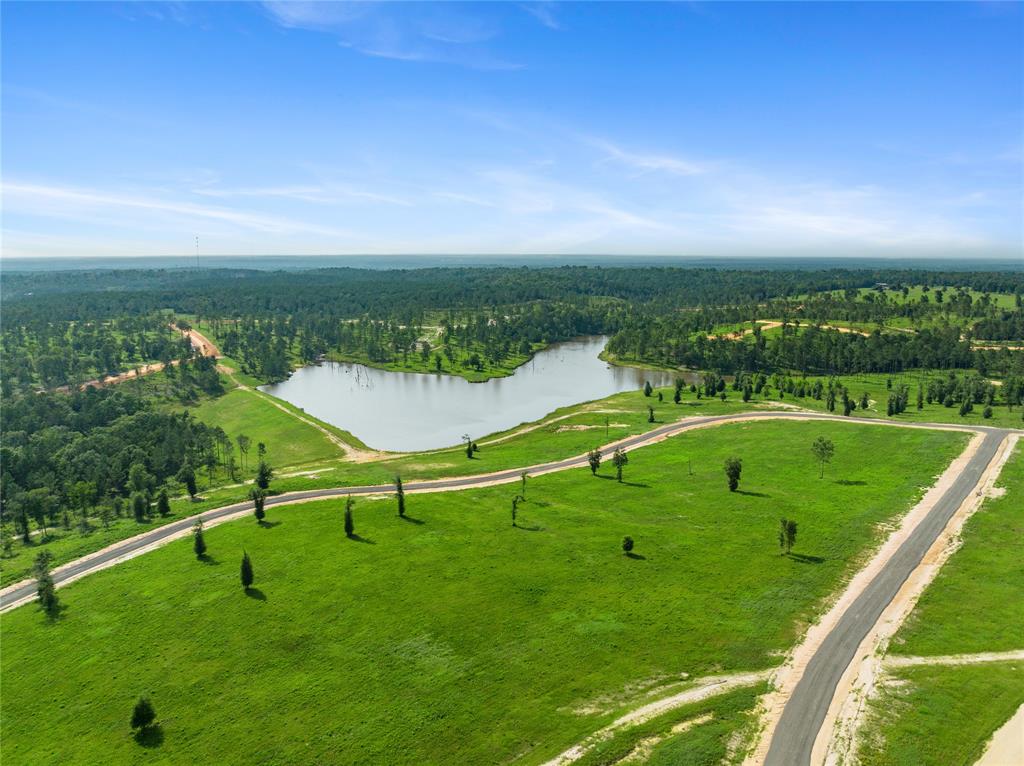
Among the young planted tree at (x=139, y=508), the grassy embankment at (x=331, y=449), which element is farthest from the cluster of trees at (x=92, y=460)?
the grassy embankment at (x=331, y=449)

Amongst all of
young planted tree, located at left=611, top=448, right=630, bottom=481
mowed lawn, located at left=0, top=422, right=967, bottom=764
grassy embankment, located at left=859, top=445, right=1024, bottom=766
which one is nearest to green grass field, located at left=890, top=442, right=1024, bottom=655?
grassy embankment, located at left=859, top=445, right=1024, bottom=766

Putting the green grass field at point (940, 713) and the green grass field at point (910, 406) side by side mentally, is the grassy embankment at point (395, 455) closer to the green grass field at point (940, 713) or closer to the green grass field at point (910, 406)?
the green grass field at point (910, 406)

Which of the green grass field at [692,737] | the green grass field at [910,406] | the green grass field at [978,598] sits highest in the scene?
the green grass field at [910,406]

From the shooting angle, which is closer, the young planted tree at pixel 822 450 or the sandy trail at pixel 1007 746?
the sandy trail at pixel 1007 746

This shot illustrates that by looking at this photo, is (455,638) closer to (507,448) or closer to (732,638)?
(732,638)

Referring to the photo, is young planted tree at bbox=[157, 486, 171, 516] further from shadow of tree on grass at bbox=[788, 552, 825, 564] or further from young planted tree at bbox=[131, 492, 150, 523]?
shadow of tree on grass at bbox=[788, 552, 825, 564]

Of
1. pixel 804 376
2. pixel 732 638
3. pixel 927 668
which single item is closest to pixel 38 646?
pixel 732 638

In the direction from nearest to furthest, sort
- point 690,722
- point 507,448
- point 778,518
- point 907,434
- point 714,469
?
point 690,722 < point 778,518 < point 714,469 < point 907,434 < point 507,448
